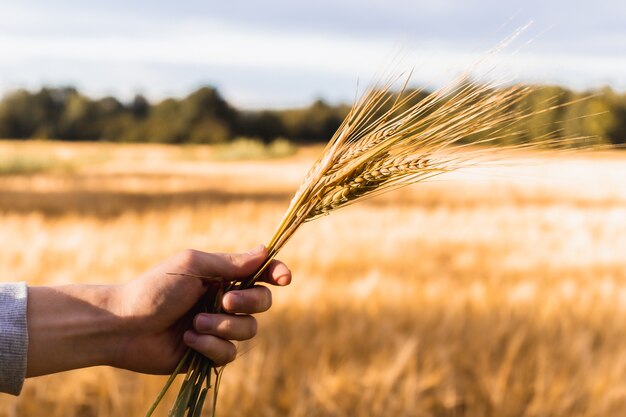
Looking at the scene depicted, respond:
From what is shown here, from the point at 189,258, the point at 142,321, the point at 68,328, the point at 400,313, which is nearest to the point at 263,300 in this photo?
the point at 189,258

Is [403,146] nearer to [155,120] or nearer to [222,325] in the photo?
[222,325]

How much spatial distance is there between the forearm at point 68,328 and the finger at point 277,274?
0.98 ft

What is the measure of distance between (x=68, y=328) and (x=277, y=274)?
41cm

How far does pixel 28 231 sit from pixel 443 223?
126 inches

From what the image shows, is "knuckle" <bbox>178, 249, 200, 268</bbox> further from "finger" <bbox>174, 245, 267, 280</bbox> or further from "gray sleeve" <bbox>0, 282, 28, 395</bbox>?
"gray sleeve" <bbox>0, 282, 28, 395</bbox>

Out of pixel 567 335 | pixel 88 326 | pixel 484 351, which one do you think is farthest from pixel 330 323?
pixel 88 326

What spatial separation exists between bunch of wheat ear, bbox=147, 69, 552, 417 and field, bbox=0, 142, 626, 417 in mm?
61

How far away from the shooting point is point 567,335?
8.81 ft

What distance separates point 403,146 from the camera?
0.99 metres

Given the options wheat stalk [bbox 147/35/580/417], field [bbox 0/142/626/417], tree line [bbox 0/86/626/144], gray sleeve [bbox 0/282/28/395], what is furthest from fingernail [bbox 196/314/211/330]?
tree line [bbox 0/86/626/144]

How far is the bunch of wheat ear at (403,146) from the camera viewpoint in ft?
3.15

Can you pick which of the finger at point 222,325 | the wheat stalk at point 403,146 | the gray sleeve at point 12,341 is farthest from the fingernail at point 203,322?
the gray sleeve at point 12,341

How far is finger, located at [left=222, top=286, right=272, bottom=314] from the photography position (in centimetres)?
107

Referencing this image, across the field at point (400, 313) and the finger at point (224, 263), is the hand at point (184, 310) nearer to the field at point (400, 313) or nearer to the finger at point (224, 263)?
the finger at point (224, 263)
